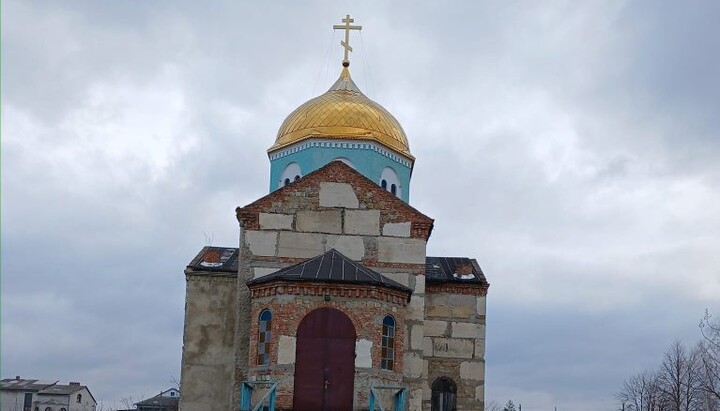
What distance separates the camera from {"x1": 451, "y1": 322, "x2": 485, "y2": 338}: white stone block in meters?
25.5

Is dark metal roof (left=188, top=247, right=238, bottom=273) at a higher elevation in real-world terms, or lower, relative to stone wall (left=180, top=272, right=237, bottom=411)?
higher

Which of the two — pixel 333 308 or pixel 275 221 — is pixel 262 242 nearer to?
pixel 275 221

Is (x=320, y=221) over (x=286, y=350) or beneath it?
over

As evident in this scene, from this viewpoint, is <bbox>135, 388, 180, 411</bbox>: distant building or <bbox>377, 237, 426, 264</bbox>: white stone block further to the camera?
<bbox>135, 388, 180, 411</bbox>: distant building

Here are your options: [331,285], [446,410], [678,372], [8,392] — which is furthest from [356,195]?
[8,392]

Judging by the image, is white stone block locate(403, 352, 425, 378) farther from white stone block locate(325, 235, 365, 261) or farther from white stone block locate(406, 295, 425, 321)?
white stone block locate(325, 235, 365, 261)

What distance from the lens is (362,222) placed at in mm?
23531

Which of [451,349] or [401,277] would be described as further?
[451,349]

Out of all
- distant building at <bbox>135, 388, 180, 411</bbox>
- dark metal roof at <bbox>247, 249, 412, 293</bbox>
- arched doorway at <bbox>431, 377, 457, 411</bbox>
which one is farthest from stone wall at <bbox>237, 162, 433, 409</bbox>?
distant building at <bbox>135, 388, 180, 411</bbox>

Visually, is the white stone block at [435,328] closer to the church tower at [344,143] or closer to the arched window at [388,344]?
the arched window at [388,344]

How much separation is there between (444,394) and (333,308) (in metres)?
5.94

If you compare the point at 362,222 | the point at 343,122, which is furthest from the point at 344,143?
the point at 362,222

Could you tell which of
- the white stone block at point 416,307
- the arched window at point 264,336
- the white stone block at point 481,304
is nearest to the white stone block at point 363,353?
the arched window at point 264,336

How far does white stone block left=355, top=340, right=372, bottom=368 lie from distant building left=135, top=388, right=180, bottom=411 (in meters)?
42.6
